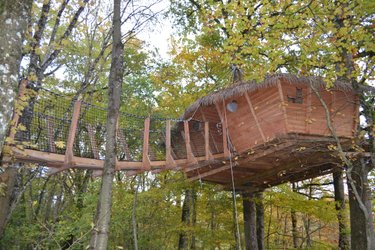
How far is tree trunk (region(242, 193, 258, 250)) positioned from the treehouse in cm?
172

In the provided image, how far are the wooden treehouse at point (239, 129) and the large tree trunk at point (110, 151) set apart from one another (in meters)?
0.81

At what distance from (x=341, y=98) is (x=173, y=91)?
225 inches

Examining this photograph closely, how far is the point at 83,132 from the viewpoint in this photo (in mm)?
7609

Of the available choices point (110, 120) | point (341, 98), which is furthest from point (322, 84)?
point (110, 120)

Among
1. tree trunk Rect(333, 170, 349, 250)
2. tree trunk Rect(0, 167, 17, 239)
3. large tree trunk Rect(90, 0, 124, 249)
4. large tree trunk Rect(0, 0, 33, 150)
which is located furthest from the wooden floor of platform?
large tree trunk Rect(0, 0, 33, 150)

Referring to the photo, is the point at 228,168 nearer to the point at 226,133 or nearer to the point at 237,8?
the point at 226,133

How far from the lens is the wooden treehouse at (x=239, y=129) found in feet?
20.2

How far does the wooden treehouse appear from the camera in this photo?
6160mm

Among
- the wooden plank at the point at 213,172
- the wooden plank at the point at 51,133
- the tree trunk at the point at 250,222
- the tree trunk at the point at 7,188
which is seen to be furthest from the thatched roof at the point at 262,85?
the tree trunk at the point at 7,188

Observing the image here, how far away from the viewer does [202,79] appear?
38.6 feet

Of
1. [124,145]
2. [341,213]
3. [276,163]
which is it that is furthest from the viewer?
[341,213]

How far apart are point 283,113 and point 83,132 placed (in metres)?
4.22

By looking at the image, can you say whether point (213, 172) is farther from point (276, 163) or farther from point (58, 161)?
point (58, 161)

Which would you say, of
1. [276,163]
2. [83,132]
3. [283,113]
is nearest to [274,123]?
[283,113]
